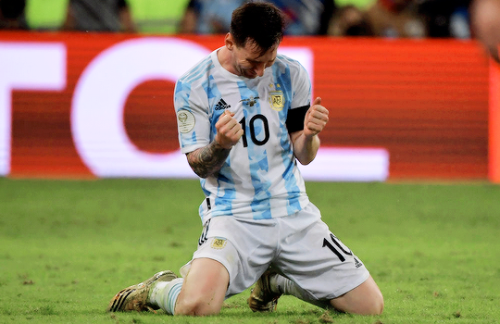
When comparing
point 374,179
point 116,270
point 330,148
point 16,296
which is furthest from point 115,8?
point 16,296

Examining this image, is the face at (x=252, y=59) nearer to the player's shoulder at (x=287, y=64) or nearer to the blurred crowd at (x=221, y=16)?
the player's shoulder at (x=287, y=64)

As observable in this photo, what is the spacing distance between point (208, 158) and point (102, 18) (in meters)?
6.64

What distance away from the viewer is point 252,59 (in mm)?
3711

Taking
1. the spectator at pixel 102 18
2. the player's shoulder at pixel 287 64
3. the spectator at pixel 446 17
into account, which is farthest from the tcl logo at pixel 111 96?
the player's shoulder at pixel 287 64

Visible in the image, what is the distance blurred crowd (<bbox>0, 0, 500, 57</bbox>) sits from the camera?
9906 mm

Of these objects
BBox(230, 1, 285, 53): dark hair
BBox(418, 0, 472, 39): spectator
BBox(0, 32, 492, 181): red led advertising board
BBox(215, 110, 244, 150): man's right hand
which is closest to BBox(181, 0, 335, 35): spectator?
BBox(0, 32, 492, 181): red led advertising board

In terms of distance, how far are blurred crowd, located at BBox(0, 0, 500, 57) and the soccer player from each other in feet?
20.0

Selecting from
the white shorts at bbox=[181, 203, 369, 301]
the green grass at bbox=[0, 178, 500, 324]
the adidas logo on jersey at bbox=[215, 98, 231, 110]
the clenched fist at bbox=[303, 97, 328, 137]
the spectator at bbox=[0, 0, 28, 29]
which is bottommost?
the green grass at bbox=[0, 178, 500, 324]

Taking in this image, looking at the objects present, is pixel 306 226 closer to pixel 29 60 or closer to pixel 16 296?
pixel 16 296

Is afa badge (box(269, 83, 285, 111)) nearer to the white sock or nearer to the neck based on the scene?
the neck

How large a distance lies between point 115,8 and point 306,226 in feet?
22.1

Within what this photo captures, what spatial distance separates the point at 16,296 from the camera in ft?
14.0

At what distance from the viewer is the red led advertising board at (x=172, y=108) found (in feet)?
31.4

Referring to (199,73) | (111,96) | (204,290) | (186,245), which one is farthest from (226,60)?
(111,96)
